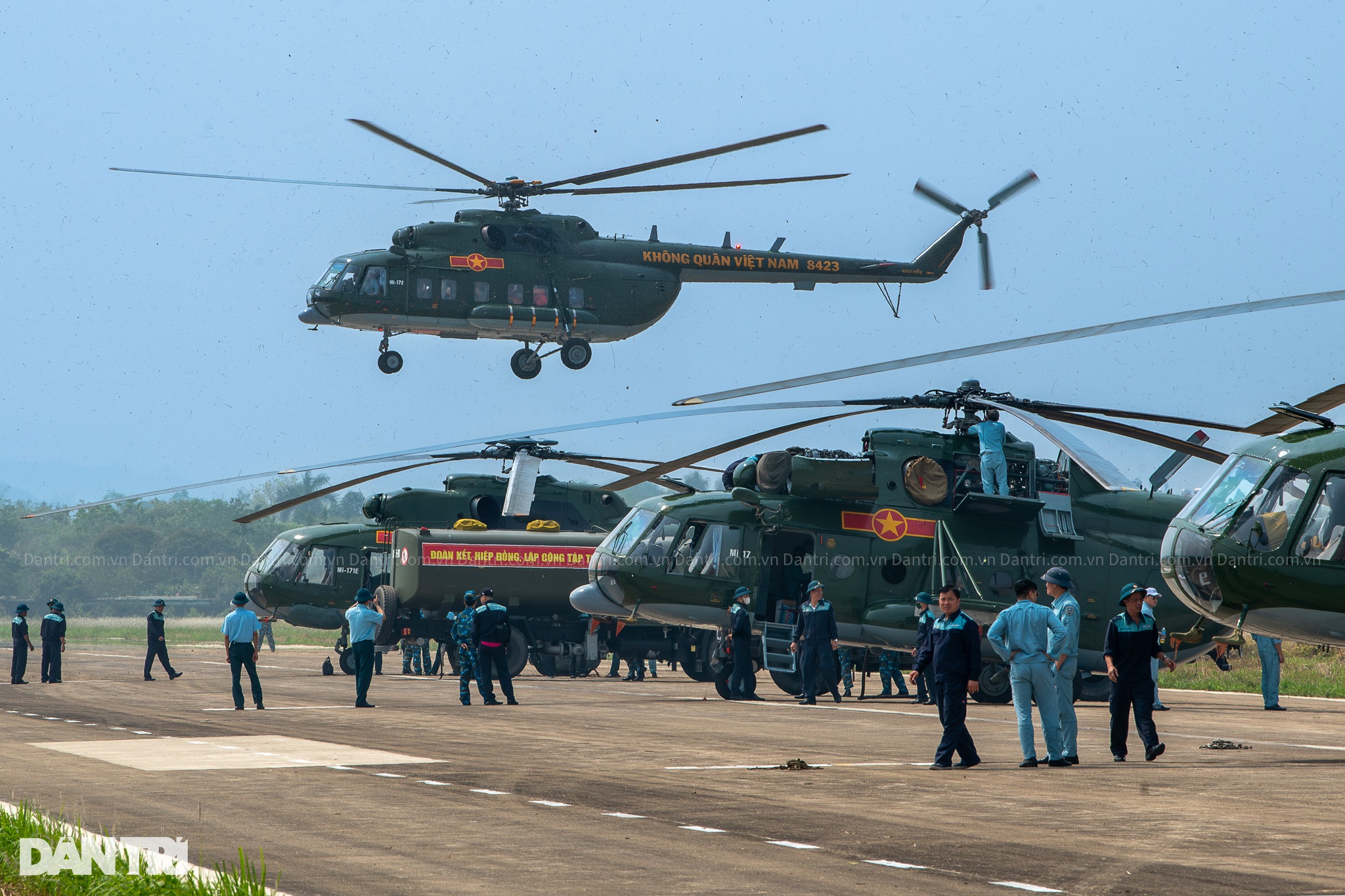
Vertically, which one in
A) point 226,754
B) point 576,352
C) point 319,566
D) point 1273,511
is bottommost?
point 226,754

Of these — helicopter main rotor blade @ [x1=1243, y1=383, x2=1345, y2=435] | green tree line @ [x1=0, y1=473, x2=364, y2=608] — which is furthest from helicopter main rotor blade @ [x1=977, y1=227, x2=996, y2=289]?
green tree line @ [x1=0, y1=473, x2=364, y2=608]

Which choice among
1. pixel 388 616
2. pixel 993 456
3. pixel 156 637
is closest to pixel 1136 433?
pixel 993 456

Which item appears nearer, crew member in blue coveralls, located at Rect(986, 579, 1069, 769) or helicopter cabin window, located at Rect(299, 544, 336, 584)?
crew member in blue coveralls, located at Rect(986, 579, 1069, 769)

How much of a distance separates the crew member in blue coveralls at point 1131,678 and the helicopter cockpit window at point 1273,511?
4.18 feet

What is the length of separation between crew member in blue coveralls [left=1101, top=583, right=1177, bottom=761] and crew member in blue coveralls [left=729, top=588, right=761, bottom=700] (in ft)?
28.5

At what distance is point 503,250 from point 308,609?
8.53 meters

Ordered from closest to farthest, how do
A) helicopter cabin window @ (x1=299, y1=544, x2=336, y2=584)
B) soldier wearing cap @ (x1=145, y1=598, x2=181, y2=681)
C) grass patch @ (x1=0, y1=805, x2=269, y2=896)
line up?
grass patch @ (x1=0, y1=805, x2=269, y2=896)
soldier wearing cap @ (x1=145, y1=598, x2=181, y2=681)
helicopter cabin window @ (x1=299, y1=544, x2=336, y2=584)

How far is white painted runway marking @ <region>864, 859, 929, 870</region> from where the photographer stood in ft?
24.5

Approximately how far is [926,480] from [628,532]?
482 centimetres

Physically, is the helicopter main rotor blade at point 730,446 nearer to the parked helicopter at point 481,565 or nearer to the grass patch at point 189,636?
the parked helicopter at point 481,565

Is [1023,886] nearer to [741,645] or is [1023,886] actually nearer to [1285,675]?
[741,645]

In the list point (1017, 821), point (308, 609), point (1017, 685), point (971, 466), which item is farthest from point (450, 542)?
point (1017, 821)

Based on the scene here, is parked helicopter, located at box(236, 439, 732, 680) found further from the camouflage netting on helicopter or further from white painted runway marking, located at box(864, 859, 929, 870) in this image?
white painted runway marking, located at box(864, 859, 929, 870)

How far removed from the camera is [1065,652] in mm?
12555
